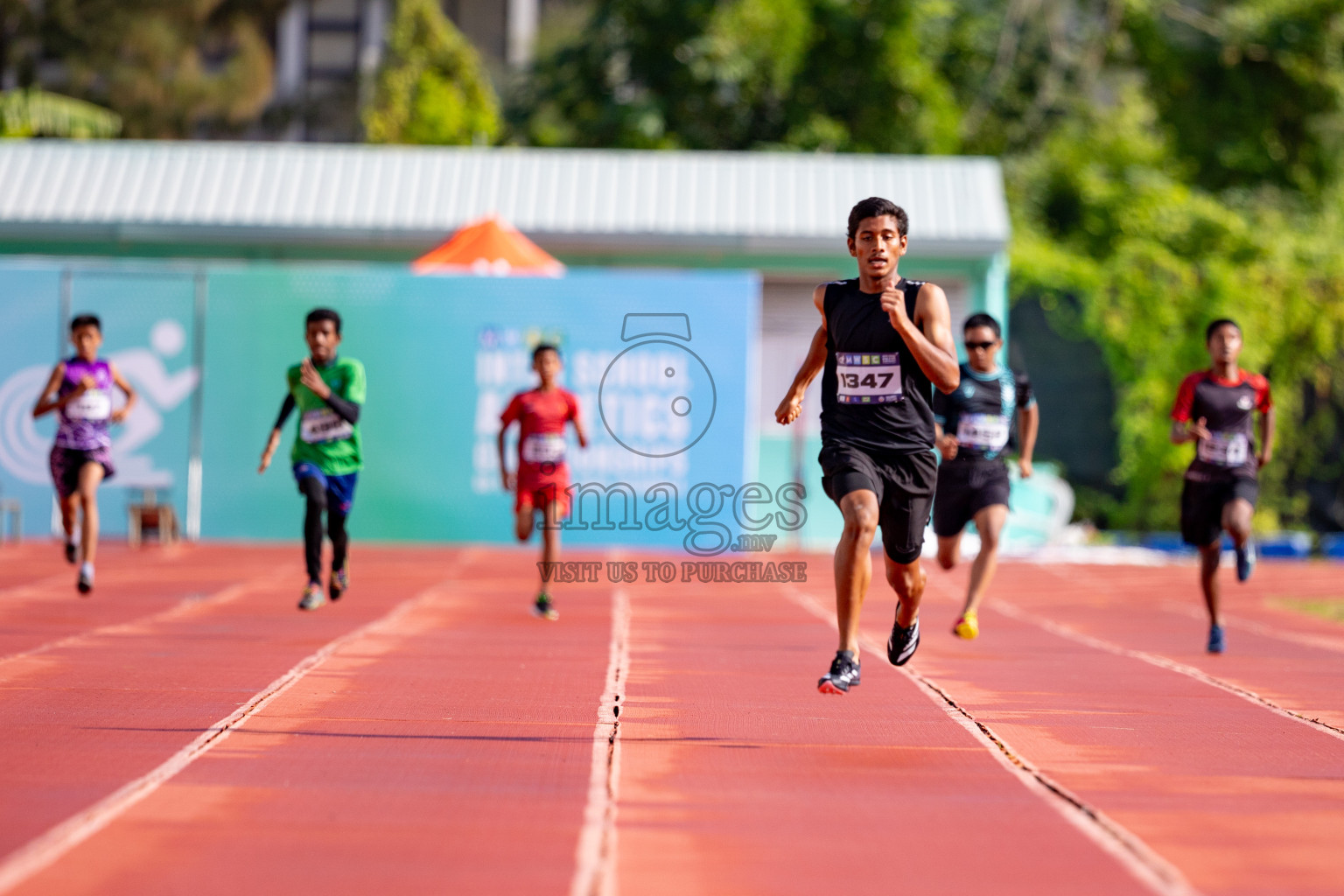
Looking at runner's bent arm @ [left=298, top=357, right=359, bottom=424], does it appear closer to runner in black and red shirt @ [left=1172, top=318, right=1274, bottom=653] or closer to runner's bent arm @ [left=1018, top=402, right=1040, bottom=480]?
runner's bent arm @ [left=1018, top=402, right=1040, bottom=480]

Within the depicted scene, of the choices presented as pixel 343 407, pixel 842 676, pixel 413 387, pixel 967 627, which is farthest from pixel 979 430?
pixel 413 387

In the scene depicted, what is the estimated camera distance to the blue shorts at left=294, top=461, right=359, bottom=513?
10281 millimetres

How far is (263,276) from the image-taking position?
1656cm

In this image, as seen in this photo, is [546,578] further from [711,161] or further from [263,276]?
[711,161]

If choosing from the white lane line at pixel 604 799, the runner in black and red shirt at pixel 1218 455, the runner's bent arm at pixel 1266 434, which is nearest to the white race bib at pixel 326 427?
the white lane line at pixel 604 799

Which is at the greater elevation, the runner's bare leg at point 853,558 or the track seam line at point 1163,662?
the runner's bare leg at point 853,558

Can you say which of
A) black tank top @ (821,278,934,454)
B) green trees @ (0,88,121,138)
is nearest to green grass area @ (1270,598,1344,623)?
black tank top @ (821,278,934,454)

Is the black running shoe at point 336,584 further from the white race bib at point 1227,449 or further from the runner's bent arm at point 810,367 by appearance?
the white race bib at point 1227,449

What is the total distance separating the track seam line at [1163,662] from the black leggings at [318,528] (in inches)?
191

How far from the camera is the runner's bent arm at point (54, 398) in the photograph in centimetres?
1116

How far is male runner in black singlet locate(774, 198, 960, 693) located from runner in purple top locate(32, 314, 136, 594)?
20.1 feet

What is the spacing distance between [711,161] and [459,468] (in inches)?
252

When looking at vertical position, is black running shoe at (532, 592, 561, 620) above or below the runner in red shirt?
below

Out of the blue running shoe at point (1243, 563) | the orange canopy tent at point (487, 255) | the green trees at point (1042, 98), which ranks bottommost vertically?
the blue running shoe at point (1243, 563)
